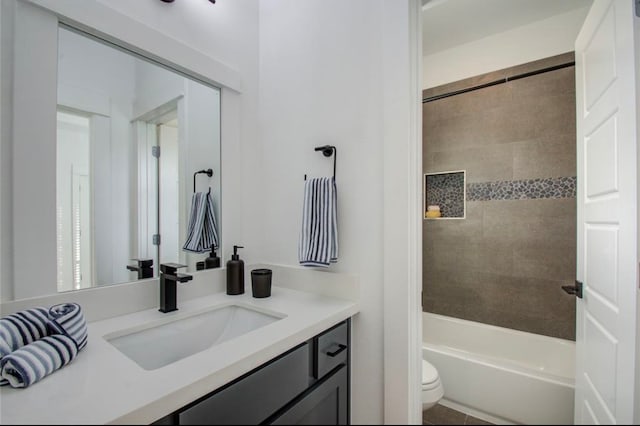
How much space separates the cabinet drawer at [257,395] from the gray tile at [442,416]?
38 centimetres

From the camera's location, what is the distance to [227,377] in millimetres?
580

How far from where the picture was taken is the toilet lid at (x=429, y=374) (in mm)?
923

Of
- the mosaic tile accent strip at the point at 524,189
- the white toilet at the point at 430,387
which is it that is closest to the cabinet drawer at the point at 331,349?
the white toilet at the point at 430,387

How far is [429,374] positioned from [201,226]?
106 cm

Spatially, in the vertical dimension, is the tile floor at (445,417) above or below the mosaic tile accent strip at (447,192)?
below

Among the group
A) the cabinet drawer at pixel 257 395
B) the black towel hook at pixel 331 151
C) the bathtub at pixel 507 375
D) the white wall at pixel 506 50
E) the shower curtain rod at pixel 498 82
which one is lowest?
the bathtub at pixel 507 375

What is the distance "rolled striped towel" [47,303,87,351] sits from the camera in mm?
610

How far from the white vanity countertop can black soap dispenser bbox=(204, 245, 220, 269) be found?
0.35 meters

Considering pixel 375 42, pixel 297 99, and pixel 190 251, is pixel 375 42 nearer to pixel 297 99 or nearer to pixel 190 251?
pixel 297 99

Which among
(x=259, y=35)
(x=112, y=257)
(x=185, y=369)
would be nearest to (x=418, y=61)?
(x=259, y=35)

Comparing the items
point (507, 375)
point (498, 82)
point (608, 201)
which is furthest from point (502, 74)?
point (507, 375)

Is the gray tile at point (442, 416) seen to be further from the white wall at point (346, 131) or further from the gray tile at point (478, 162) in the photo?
the gray tile at point (478, 162)

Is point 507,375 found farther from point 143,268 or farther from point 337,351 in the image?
point 143,268

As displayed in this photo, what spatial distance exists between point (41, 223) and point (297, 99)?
973 millimetres
